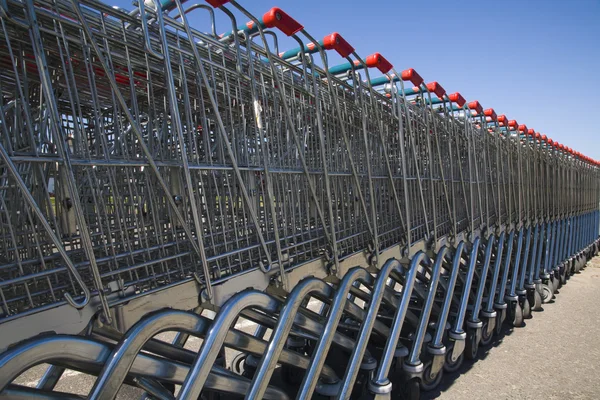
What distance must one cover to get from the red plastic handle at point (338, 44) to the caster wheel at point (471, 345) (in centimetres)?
243

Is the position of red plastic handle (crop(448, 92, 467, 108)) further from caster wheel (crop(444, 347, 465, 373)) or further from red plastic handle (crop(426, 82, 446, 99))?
caster wheel (crop(444, 347, 465, 373))

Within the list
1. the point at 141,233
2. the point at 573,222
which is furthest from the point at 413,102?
the point at 573,222

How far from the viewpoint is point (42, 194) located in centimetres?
183

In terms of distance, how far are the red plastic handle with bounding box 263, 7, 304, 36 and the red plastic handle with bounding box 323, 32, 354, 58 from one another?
266 millimetres

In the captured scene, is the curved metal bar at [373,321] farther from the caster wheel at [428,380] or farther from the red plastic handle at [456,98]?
the red plastic handle at [456,98]

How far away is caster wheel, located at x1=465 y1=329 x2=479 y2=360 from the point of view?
11.1 feet

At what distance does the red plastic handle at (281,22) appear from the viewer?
1.96 meters

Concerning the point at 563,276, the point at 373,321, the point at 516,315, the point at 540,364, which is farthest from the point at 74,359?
the point at 563,276

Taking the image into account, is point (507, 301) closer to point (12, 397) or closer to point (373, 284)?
point (373, 284)

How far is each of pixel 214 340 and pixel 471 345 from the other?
2.51 metres

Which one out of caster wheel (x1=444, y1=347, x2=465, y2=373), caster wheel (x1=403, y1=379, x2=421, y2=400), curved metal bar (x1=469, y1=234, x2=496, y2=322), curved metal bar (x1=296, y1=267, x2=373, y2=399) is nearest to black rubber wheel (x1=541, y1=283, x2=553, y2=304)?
curved metal bar (x1=469, y1=234, x2=496, y2=322)

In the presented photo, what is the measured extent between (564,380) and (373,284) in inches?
66.9

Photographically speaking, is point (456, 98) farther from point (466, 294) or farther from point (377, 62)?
point (466, 294)

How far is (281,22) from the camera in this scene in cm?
199
